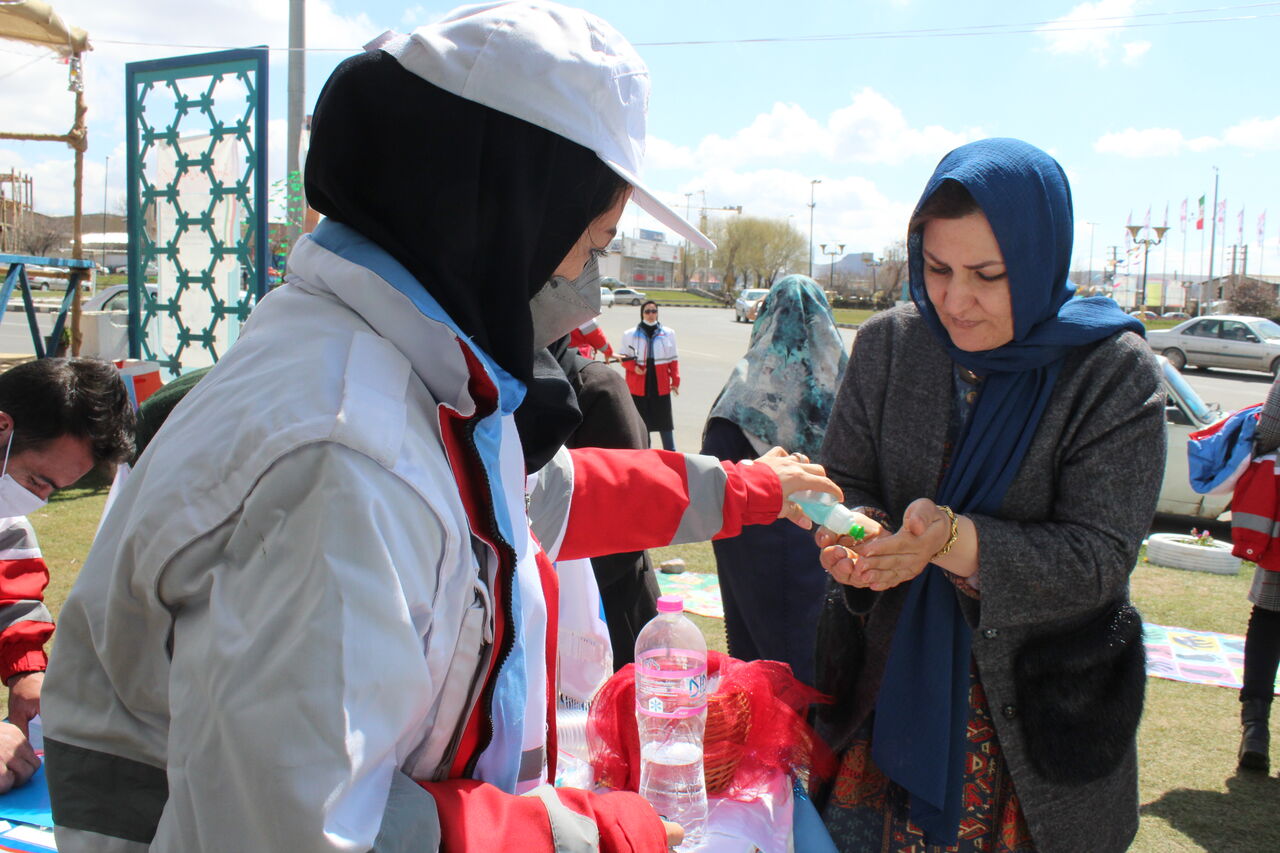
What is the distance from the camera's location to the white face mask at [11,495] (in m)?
2.50

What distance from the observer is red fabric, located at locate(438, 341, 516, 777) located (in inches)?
37.5

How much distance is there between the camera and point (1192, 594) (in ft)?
20.1

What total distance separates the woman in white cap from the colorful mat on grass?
3.58 metres

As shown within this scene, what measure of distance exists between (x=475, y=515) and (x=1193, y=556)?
23.8 ft

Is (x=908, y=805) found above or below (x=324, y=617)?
below

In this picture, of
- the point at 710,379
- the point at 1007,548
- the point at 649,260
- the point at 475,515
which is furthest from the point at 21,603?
the point at 649,260

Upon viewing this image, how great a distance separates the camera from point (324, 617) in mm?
748

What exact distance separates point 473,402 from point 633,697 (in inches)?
39.2

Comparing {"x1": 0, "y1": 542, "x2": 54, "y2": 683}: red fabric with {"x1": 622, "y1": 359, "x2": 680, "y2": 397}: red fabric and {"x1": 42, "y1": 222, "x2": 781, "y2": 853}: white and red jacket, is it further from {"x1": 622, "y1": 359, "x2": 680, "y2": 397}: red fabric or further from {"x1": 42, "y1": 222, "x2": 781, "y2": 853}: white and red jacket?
{"x1": 622, "y1": 359, "x2": 680, "y2": 397}: red fabric

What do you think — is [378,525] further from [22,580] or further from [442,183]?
[22,580]

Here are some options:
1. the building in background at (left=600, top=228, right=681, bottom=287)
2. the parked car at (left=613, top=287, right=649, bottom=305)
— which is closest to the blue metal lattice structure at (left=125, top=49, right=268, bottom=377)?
the parked car at (left=613, top=287, right=649, bottom=305)

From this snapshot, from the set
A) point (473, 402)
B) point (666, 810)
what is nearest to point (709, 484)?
point (666, 810)

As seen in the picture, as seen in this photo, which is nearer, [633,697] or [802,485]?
[633,697]

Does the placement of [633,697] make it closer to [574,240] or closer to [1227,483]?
[574,240]
